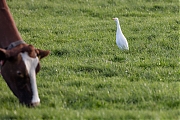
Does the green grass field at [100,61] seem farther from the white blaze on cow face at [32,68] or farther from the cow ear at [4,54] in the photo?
the cow ear at [4,54]

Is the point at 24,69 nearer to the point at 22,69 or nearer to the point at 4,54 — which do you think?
the point at 22,69

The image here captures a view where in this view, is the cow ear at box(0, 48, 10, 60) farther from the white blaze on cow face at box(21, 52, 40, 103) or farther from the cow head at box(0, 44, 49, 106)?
the white blaze on cow face at box(21, 52, 40, 103)

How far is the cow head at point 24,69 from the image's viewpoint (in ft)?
25.2

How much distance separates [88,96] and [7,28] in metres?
1.86

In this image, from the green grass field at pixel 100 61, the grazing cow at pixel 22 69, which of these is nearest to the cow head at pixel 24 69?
the grazing cow at pixel 22 69

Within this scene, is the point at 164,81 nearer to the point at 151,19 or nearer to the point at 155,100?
the point at 155,100

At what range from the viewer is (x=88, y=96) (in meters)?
8.42

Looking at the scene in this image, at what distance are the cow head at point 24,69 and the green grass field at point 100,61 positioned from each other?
0.20 metres

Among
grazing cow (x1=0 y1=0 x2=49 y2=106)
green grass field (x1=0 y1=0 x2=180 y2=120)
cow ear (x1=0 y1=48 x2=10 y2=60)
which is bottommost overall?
green grass field (x1=0 y1=0 x2=180 y2=120)

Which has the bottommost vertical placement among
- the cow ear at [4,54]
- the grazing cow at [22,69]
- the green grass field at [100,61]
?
the green grass field at [100,61]

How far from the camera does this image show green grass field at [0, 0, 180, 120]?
784 cm

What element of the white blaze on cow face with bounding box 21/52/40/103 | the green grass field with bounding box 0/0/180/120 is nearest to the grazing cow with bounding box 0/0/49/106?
the white blaze on cow face with bounding box 21/52/40/103

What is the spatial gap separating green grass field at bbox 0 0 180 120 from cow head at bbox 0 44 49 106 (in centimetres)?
20

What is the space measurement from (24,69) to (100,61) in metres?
3.70
